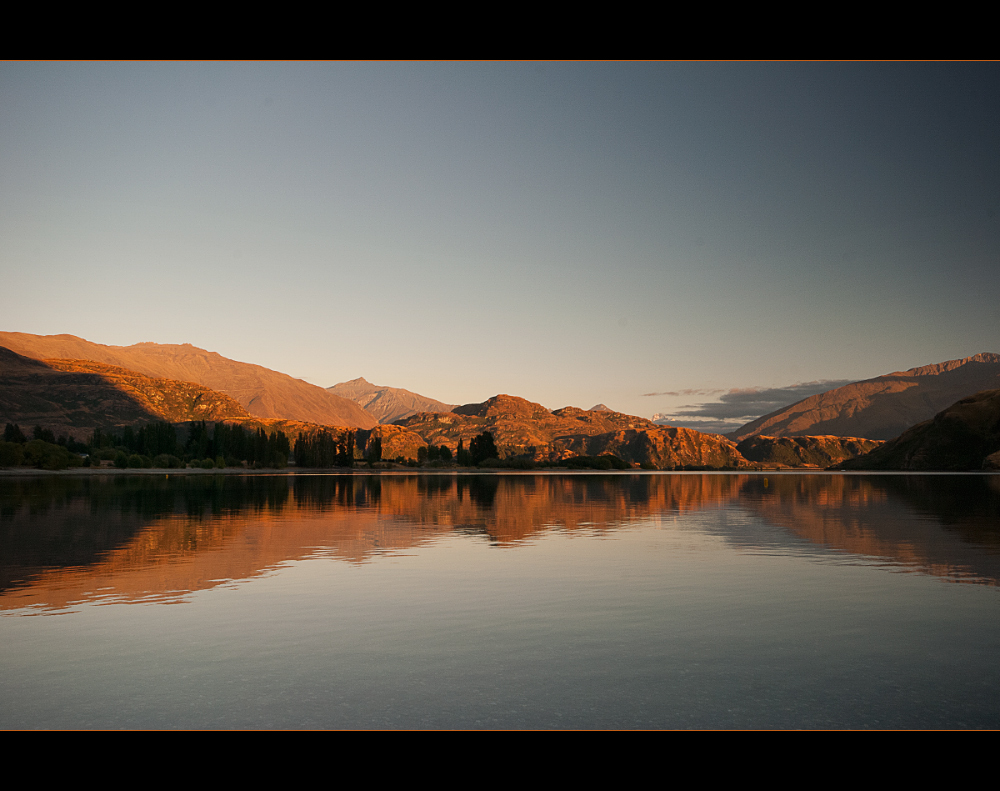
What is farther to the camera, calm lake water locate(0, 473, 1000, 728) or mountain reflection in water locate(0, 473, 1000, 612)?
mountain reflection in water locate(0, 473, 1000, 612)

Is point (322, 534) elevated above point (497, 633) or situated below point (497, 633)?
below

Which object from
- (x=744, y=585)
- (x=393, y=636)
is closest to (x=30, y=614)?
(x=393, y=636)

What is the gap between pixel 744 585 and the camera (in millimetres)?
26750

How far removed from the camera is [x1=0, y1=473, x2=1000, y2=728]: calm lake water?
42.3 feet

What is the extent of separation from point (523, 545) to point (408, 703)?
2800 centimetres

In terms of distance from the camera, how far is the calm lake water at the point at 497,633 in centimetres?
1289

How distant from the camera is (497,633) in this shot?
19.2m

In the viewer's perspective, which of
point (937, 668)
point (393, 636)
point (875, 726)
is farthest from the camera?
point (393, 636)

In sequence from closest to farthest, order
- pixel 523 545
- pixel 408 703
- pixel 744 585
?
pixel 408 703
pixel 744 585
pixel 523 545

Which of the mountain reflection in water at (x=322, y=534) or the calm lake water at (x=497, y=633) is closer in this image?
the calm lake water at (x=497, y=633)

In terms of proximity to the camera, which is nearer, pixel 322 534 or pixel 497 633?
pixel 497 633
